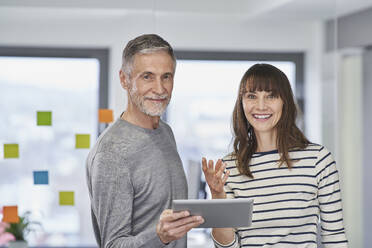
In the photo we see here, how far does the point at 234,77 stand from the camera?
4172mm

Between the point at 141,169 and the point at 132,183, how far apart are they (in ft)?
0.18

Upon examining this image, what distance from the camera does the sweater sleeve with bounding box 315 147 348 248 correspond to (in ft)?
6.69

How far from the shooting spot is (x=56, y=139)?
4074 mm

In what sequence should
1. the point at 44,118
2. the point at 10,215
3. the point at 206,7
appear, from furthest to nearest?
the point at 206,7
the point at 44,118
the point at 10,215

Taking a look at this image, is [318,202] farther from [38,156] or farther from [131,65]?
[38,156]

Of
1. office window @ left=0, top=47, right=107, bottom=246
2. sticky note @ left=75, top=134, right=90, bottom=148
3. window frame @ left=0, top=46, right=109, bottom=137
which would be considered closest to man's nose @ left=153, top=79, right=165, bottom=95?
sticky note @ left=75, top=134, right=90, bottom=148

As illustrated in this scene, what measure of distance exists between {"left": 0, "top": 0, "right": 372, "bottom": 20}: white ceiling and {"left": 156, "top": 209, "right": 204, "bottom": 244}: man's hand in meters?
1.55

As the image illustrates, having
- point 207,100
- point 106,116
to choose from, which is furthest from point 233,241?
point 207,100

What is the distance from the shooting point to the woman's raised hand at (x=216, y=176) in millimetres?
1890

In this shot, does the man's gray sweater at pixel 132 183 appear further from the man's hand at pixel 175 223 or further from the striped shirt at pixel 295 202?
the striped shirt at pixel 295 202

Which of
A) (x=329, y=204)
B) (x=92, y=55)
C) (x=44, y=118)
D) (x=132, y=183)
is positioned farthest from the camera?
(x=92, y=55)

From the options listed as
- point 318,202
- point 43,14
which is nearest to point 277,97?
point 318,202

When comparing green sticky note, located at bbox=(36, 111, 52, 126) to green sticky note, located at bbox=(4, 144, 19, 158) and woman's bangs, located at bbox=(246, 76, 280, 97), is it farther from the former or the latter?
woman's bangs, located at bbox=(246, 76, 280, 97)

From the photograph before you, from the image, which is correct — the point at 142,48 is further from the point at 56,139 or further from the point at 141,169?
the point at 56,139
